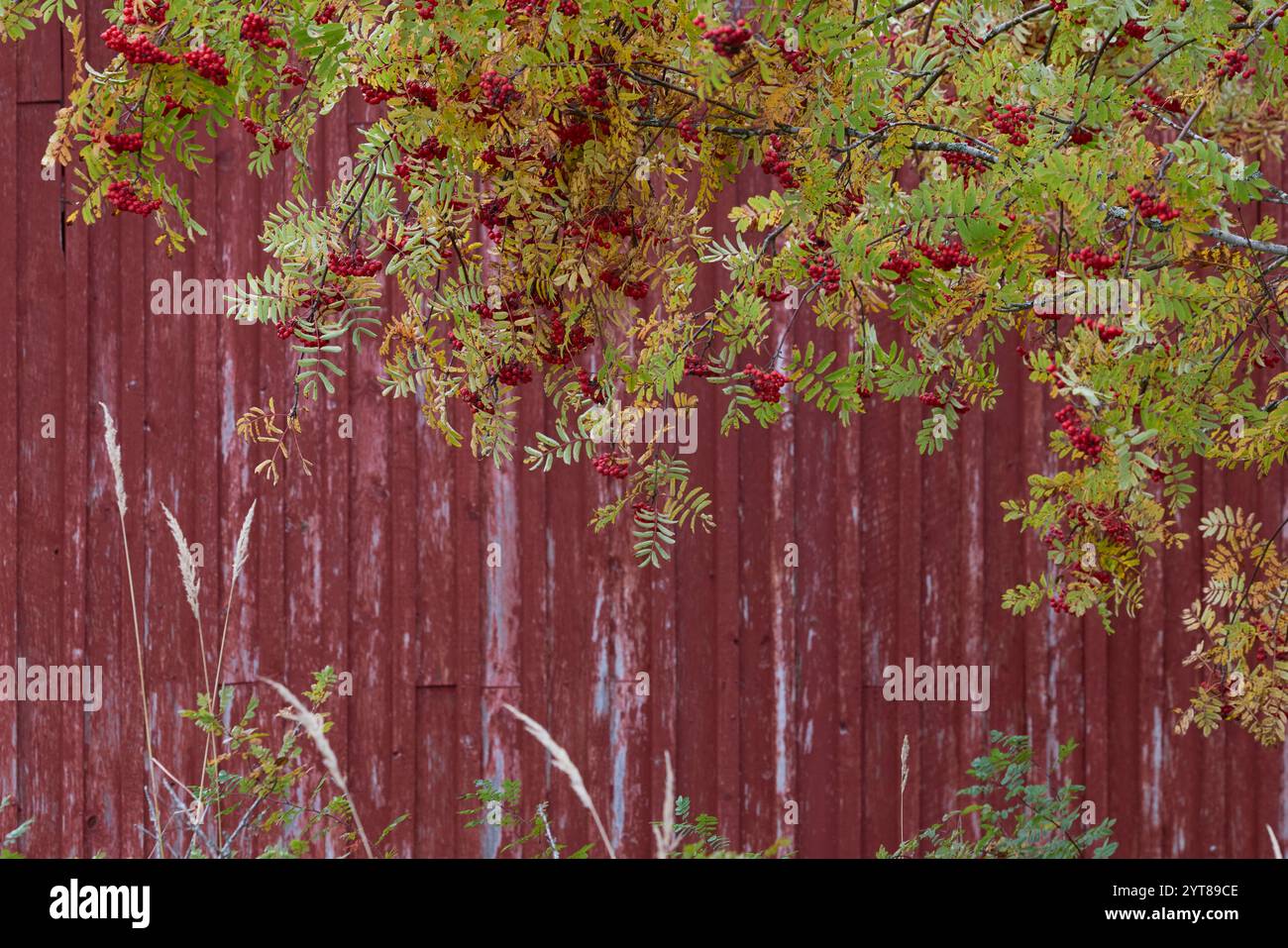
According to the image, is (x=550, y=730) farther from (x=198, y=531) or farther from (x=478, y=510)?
(x=198, y=531)

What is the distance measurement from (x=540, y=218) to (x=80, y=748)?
136 inches

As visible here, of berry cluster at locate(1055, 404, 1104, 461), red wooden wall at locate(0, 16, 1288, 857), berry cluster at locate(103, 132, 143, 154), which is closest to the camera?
berry cluster at locate(1055, 404, 1104, 461)

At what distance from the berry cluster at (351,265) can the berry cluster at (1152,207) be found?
4.63 feet

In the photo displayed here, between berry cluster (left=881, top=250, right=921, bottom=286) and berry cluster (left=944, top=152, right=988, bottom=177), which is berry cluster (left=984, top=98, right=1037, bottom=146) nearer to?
berry cluster (left=944, top=152, right=988, bottom=177)

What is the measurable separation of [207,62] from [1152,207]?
1.74m

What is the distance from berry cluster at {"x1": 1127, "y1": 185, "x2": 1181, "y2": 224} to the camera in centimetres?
206

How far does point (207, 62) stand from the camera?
2201mm

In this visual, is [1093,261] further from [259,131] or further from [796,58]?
[259,131]

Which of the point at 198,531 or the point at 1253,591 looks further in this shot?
the point at 198,531

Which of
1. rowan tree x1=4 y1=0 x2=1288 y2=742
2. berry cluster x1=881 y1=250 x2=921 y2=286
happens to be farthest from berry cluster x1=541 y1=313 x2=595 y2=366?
berry cluster x1=881 y1=250 x2=921 y2=286

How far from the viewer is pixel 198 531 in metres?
4.68

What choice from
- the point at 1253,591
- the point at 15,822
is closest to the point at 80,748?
the point at 15,822

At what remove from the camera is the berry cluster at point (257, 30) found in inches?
84.9

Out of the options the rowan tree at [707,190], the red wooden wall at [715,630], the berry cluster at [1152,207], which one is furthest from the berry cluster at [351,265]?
the red wooden wall at [715,630]
